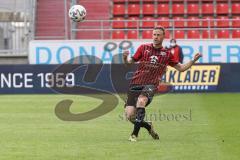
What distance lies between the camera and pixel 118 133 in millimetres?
13555

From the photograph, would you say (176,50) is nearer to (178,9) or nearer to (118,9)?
(178,9)

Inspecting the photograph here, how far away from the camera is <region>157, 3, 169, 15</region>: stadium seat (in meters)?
33.4

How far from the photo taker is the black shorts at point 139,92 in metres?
12.1

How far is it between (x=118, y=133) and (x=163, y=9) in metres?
20.4

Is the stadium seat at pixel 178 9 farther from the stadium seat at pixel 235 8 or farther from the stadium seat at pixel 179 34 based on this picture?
the stadium seat at pixel 235 8

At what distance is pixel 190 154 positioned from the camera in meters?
10.4

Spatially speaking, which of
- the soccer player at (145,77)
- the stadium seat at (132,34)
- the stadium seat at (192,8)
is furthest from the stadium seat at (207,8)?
the soccer player at (145,77)

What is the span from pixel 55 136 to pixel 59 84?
13.1m

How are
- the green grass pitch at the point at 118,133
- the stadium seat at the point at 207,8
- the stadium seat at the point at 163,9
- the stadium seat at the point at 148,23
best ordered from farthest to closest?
the stadium seat at the point at 163,9 < the stadium seat at the point at 207,8 < the stadium seat at the point at 148,23 < the green grass pitch at the point at 118,133

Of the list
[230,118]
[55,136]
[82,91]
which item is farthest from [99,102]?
[55,136]

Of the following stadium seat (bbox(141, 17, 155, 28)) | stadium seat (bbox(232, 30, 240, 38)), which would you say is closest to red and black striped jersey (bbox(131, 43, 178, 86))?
stadium seat (bbox(232, 30, 240, 38))

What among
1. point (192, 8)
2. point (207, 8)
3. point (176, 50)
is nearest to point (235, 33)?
point (207, 8)

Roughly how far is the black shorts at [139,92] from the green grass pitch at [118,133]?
0.67 m

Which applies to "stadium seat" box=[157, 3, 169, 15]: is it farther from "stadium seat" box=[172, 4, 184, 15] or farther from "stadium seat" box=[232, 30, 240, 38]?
"stadium seat" box=[232, 30, 240, 38]
